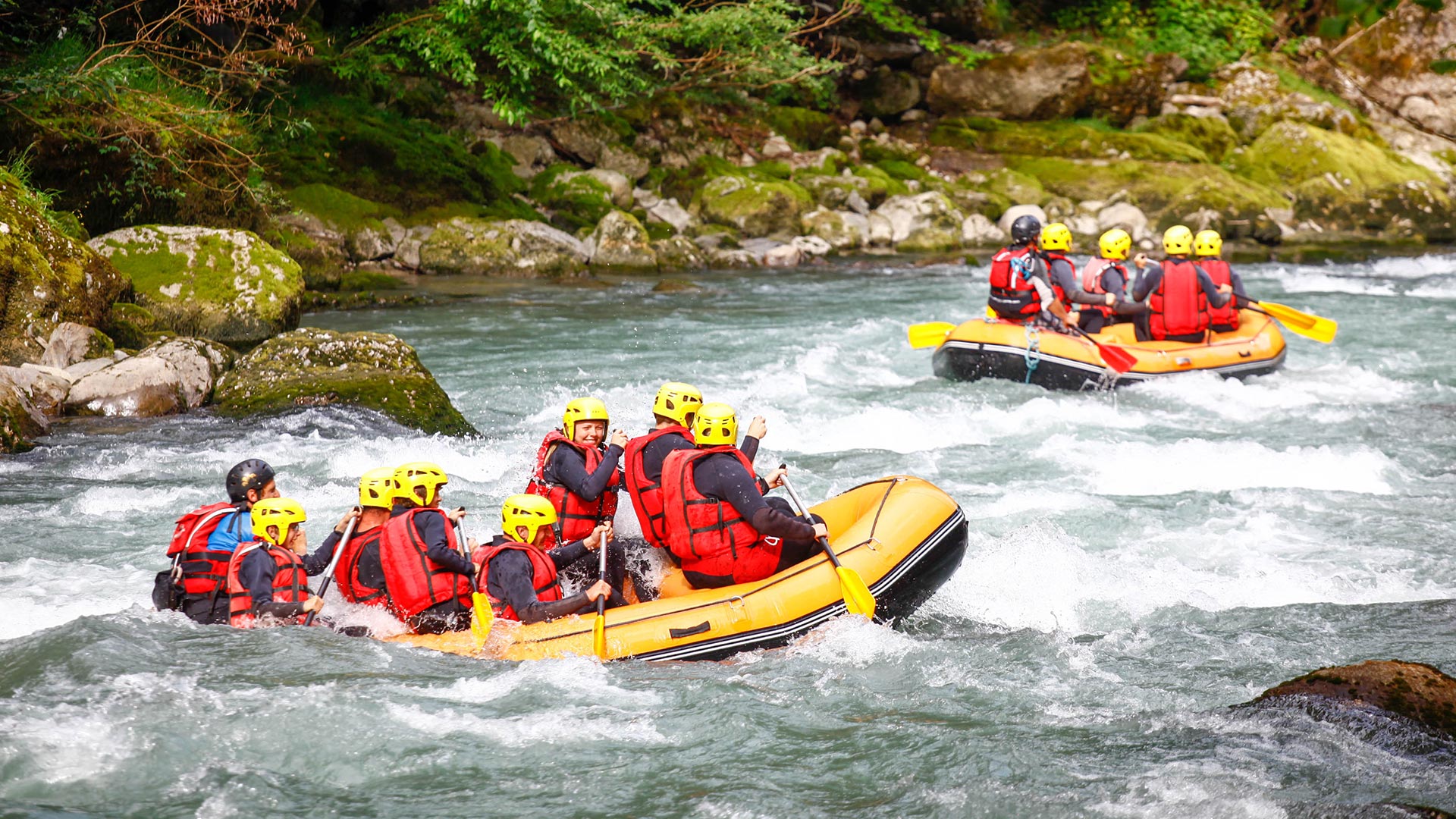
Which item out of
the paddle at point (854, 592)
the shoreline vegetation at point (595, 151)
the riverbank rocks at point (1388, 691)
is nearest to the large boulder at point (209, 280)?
the shoreline vegetation at point (595, 151)

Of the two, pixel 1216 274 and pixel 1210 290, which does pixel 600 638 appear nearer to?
pixel 1210 290

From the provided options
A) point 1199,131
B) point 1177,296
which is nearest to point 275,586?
point 1177,296

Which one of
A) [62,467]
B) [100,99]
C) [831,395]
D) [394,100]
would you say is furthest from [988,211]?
[62,467]

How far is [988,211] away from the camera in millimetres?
22922

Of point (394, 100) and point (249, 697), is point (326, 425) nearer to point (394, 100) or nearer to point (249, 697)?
point (249, 697)

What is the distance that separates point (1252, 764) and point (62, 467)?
7.36 meters

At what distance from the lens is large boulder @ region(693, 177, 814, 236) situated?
2070 centimetres

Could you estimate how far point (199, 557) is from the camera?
5.20 m

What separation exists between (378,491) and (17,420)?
15.3ft

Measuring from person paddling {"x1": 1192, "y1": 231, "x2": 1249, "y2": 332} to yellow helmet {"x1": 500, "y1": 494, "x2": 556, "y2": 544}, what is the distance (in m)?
8.23

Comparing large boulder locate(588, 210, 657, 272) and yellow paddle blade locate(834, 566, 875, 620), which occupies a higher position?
large boulder locate(588, 210, 657, 272)

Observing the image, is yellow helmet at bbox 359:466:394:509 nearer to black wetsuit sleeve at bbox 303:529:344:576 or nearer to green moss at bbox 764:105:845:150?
black wetsuit sleeve at bbox 303:529:344:576

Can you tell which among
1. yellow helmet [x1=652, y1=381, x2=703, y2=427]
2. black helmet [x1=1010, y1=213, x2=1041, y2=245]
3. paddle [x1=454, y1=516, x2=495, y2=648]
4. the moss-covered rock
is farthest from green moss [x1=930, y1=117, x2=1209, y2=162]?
paddle [x1=454, y1=516, x2=495, y2=648]

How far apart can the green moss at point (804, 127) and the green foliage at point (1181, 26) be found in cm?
850
